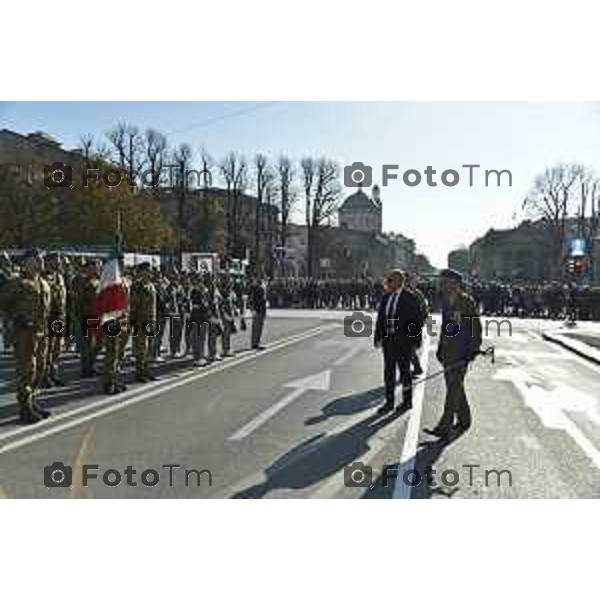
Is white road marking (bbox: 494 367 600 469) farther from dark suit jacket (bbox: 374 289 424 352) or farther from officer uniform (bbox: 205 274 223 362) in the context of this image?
officer uniform (bbox: 205 274 223 362)

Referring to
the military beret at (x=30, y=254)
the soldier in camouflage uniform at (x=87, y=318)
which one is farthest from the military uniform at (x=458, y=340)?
the soldier in camouflage uniform at (x=87, y=318)

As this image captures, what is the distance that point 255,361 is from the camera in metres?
17.0

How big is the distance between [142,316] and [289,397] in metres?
2.67

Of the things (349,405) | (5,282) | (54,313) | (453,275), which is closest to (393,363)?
(349,405)

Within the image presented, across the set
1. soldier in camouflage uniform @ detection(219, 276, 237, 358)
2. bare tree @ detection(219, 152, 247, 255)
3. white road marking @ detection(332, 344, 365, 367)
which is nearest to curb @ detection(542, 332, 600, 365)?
white road marking @ detection(332, 344, 365, 367)

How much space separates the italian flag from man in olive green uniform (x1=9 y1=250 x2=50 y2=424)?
7.15 feet

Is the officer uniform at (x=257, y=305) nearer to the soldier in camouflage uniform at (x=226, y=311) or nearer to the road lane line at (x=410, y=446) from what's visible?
the soldier in camouflage uniform at (x=226, y=311)

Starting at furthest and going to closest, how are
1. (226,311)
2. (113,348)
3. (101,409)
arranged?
(226,311)
(113,348)
(101,409)

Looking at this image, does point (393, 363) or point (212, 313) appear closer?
point (393, 363)

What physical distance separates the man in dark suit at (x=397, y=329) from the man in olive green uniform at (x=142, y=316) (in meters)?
3.91

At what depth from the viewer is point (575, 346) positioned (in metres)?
21.6

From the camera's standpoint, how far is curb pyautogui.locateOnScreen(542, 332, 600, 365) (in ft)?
62.4

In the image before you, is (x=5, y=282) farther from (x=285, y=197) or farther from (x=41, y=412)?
(x=285, y=197)
